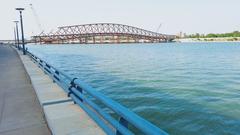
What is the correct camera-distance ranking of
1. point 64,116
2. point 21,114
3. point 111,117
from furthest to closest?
1. point 21,114
2. point 64,116
3. point 111,117

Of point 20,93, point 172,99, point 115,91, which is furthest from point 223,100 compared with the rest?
point 20,93

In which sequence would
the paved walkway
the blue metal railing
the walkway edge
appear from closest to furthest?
the blue metal railing < the walkway edge < the paved walkway

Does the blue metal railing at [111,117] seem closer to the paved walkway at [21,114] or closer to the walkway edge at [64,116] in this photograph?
the walkway edge at [64,116]

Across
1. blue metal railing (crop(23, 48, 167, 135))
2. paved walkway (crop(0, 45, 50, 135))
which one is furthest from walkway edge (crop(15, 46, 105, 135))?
paved walkway (crop(0, 45, 50, 135))

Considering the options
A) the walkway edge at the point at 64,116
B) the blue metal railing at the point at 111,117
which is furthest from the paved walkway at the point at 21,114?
the blue metal railing at the point at 111,117

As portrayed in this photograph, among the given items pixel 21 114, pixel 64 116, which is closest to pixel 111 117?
pixel 64 116

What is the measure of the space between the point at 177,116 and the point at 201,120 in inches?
42.8

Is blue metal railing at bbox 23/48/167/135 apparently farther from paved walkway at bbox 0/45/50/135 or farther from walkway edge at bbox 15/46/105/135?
paved walkway at bbox 0/45/50/135

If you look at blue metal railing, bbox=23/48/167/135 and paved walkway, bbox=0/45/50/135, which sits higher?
blue metal railing, bbox=23/48/167/135

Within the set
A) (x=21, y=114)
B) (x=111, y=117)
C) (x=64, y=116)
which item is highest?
(x=111, y=117)

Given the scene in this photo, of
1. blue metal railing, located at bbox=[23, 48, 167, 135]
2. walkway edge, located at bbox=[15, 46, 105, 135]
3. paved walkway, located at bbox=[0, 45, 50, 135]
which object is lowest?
paved walkway, located at bbox=[0, 45, 50, 135]

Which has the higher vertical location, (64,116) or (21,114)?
(64,116)

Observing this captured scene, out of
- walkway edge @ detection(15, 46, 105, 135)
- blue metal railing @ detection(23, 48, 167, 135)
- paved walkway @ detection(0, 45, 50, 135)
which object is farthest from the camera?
paved walkway @ detection(0, 45, 50, 135)

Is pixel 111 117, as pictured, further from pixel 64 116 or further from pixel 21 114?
pixel 21 114
